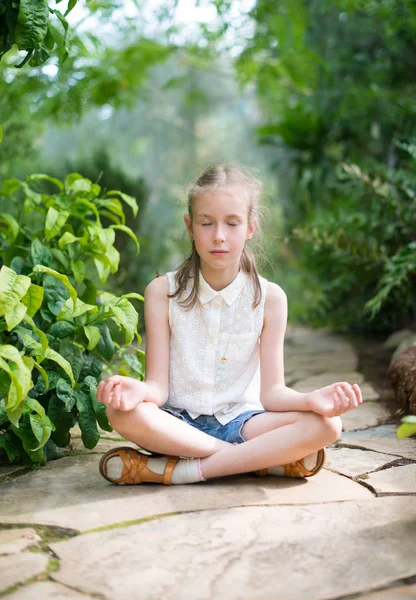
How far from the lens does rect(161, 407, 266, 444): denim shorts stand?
2.42 m

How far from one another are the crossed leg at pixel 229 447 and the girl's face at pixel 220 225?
57 cm

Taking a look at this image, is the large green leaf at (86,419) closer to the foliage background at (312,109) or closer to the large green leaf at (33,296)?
the large green leaf at (33,296)

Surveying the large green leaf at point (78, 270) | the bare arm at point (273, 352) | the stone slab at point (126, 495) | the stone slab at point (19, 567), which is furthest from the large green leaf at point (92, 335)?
the stone slab at point (19, 567)

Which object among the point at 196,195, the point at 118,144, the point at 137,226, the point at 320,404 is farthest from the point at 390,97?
the point at 118,144

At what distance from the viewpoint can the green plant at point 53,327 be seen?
2008 mm

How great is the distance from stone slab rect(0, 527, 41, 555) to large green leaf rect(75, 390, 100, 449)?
22.0 inches

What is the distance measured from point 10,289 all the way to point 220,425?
0.94 meters

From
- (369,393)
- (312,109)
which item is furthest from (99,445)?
(312,109)

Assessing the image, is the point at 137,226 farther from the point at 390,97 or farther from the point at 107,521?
the point at 107,521

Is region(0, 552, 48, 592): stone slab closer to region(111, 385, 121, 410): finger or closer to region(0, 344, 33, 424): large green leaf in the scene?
region(0, 344, 33, 424): large green leaf

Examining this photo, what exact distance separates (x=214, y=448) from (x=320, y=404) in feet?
1.27

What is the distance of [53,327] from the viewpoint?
244cm

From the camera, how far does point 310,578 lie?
1.58 metres

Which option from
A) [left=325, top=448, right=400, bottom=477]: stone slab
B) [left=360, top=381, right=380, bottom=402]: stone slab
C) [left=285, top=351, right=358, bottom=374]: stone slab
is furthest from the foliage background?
[left=325, top=448, right=400, bottom=477]: stone slab
